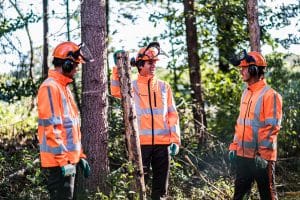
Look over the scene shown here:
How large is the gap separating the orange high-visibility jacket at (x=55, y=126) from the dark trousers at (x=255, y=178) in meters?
2.22

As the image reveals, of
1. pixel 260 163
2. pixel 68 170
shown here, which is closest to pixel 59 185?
pixel 68 170

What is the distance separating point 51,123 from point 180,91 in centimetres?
853

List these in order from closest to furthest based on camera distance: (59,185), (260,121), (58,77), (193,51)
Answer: (59,185)
(58,77)
(260,121)
(193,51)

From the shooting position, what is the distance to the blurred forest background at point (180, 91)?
6480mm

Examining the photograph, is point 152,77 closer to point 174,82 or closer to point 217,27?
point 217,27

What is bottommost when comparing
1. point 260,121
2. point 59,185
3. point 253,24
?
point 59,185

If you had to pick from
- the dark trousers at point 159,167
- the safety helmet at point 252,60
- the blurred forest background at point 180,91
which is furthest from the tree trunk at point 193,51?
the safety helmet at point 252,60

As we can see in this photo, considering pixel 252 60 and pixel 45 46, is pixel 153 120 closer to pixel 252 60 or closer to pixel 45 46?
pixel 252 60

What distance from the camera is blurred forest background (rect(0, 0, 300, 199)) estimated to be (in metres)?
6.48

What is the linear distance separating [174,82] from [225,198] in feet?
21.3

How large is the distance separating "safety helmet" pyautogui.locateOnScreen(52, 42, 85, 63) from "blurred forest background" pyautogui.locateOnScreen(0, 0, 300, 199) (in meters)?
1.37

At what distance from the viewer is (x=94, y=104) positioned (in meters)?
6.35

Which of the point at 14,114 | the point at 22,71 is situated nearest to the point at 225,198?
the point at 22,71

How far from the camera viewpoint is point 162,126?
19.9 feet
